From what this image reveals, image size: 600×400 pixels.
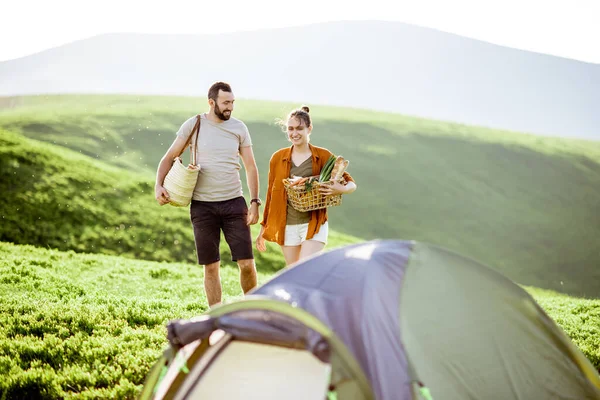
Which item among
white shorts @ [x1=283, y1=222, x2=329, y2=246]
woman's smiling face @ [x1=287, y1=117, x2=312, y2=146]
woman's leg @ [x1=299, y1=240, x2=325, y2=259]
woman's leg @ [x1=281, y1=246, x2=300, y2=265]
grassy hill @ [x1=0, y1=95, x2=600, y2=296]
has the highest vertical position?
woman's smiling face @ [x1=287, y1=117, x2=312, y2=146]

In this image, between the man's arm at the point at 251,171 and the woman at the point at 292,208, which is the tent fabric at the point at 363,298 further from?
the man's arm at the point at 251,171

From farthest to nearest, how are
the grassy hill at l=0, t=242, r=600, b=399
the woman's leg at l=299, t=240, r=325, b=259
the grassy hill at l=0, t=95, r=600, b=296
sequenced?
the grassy hill at l=0, t=95, r=600, b=296, the woman's leg at l=299, t=240, r=325, b=259, the grassy hill at l=0, t=242, r=600, b=399

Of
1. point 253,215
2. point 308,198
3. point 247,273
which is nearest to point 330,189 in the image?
point 308,198

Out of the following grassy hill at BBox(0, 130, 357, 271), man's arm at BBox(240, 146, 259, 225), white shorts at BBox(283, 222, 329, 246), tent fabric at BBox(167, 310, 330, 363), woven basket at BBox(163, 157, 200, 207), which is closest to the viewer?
tent fabric at BBox(167, 310, 330, 363)

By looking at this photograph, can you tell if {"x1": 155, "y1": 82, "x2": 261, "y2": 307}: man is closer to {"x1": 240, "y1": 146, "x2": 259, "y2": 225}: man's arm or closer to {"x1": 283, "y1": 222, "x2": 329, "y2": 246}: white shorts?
{"x1": 240, "y1": 146, "x2": 259, "y2": 225}: man's arm

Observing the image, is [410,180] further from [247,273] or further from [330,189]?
[330,189]

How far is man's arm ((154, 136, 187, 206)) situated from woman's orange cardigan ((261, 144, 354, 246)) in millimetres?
1183

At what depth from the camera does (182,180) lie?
7473 millimetres

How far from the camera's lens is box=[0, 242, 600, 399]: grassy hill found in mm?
6543

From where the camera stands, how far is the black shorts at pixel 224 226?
7699 mm

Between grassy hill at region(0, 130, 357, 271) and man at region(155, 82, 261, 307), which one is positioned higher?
man at region(155, 82, 261, 307)

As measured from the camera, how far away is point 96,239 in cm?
1959

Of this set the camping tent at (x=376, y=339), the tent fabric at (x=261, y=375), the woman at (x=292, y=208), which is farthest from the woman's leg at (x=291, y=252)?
the tent fabric at (x=261, y=375)

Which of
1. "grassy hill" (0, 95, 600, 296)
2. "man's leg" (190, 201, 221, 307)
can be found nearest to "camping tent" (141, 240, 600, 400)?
"man's leg" (190, 201, 221, 307)
